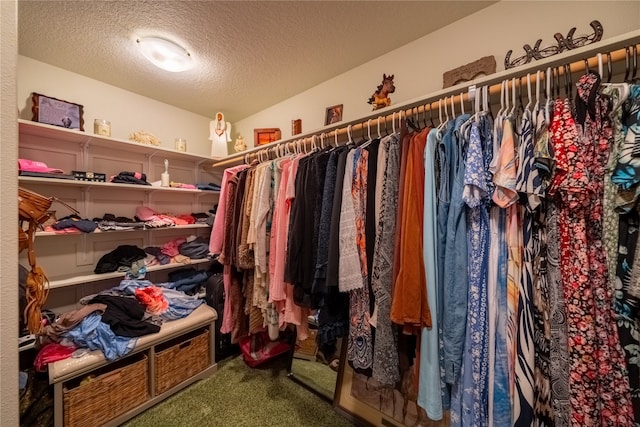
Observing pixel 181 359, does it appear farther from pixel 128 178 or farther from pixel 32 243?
pixel 128 178

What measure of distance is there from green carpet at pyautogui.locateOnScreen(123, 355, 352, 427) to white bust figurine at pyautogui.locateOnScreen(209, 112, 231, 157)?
2023 millimetres

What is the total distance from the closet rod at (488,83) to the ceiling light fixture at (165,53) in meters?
0.91

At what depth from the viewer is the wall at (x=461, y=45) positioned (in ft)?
3.52

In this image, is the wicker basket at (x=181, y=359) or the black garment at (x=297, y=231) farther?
the wicker basket at (x=181, y=359)

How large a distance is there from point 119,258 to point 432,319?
2.37 meters

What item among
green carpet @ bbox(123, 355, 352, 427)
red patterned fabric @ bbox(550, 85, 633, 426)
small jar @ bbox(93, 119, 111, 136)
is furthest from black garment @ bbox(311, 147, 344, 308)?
small jar @ bbox(93, 119, 111, 136)

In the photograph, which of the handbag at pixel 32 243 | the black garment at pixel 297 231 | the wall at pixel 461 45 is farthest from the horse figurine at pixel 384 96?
the handbag at pixel 32 243

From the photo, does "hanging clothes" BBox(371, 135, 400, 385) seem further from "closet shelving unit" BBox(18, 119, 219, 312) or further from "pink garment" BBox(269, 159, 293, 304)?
"closet shelving unit" BBox(18, 119, 219, 312)

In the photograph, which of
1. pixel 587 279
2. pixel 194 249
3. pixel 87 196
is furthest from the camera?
pixel 194 249

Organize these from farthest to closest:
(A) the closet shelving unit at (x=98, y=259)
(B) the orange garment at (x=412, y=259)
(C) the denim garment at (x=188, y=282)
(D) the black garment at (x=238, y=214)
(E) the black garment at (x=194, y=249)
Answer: (E) the black garment at (x=194, y=249) → (C) the denim garment at (x=188, y=282) → (D) the black garment at (x=238, y=214) → (A) the closet shelving unit at (x=98, y=259) → (B) the orange garment at (x=412, y=259)

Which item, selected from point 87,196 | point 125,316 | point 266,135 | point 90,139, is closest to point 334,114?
point 266,135

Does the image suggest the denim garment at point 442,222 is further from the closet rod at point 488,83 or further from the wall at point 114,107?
the wall at point 114,107

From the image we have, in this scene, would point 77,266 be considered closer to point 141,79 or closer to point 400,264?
point 141,79

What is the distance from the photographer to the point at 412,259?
2.90 ft
